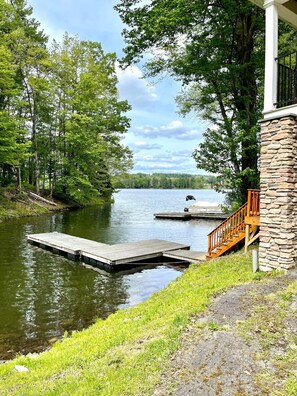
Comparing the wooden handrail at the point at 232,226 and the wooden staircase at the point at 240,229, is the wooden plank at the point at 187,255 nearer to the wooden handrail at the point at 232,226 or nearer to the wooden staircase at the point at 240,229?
the wooden staircase at the point at 240,229

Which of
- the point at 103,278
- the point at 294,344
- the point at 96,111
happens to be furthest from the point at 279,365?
the point at 96,111

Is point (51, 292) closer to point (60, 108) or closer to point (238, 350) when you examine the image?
point (238, 350)

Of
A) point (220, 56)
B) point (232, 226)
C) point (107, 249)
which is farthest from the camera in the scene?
point (107, 249)

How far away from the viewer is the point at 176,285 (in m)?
7.36

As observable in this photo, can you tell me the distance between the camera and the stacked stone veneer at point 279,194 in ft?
19.7

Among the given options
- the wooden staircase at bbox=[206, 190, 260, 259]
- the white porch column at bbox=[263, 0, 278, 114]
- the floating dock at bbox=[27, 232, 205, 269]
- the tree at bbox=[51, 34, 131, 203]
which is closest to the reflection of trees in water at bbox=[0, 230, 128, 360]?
the floating dock at bbox=[27, 232, 205, 269]

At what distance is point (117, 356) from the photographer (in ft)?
12.4

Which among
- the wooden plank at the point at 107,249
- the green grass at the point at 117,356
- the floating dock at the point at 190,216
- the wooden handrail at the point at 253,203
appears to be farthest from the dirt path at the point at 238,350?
the floating dock at the point at 190,216

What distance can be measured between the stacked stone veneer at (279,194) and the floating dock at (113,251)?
4663 mm

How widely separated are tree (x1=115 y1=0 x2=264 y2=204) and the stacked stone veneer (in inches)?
128

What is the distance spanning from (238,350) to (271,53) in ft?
18.6

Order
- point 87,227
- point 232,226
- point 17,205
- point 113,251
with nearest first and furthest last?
point 232,226 < point 113,251 < point 87,227 < point 17,205

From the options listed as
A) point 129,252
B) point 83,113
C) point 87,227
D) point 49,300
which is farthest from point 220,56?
point 83,113

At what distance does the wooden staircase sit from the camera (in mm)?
8555
